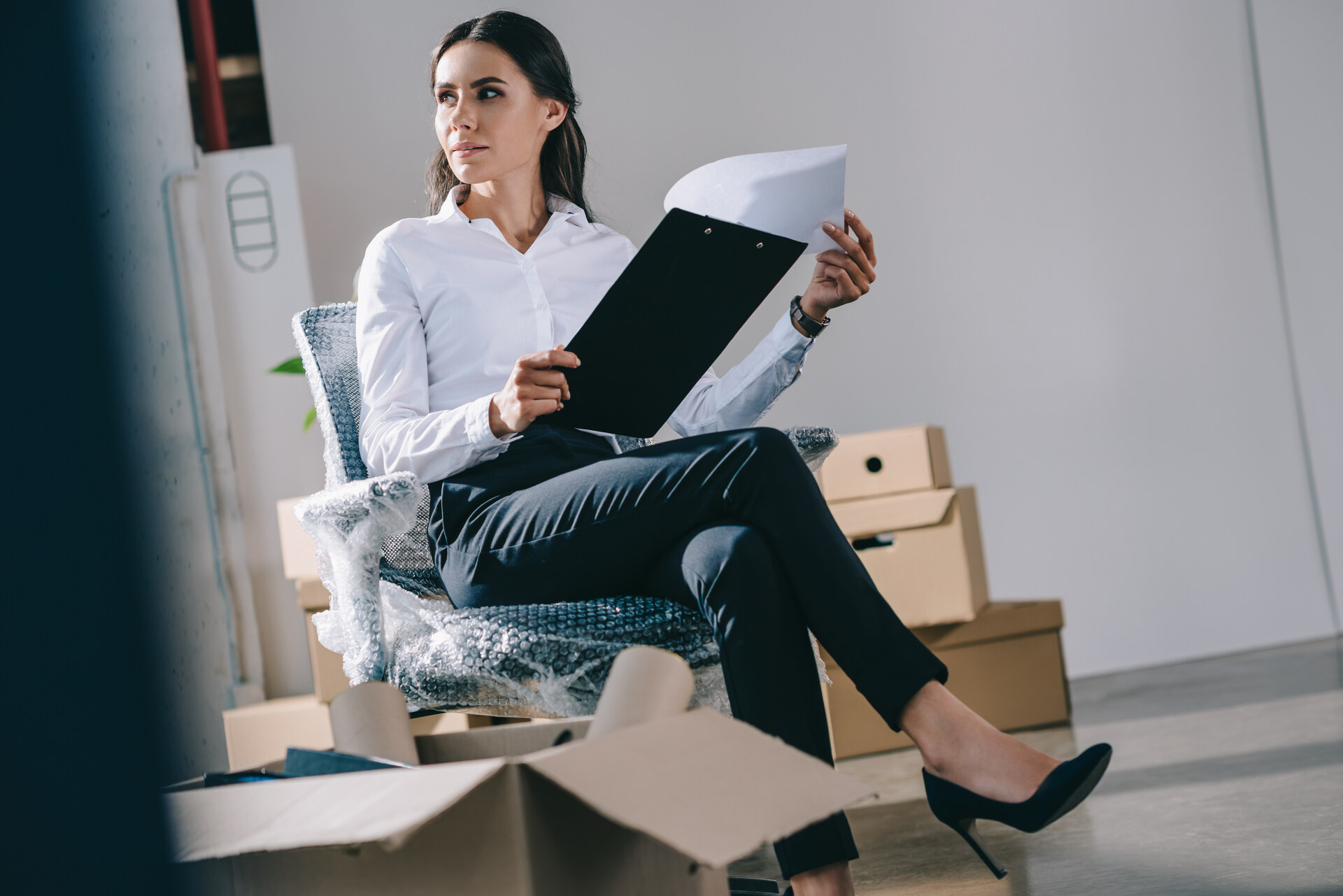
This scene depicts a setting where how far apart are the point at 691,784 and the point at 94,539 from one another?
14.5 inches

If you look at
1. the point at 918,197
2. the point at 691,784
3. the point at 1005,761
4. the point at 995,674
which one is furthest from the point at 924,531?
the point at 691,784

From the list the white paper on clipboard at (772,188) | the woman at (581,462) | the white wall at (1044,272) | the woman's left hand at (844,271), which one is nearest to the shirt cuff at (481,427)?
the woman at (581,462)

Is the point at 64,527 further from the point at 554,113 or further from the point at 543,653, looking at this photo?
the point at 554,113

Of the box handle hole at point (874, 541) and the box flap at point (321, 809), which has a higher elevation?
the box flap at point (321, 809)

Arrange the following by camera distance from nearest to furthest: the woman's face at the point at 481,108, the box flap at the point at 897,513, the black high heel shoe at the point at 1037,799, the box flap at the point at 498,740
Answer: the box flap at the point at 498,740 → the black high heel shoe at the point at 1037,799 → the woman's face at the point at 481,108 → the box flap at the point at 897,513

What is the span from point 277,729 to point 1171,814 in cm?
158

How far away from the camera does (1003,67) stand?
110 inches

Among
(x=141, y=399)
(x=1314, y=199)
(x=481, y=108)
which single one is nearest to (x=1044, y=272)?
(x=1314, y=199)

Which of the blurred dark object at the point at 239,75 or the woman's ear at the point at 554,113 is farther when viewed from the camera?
the blurred dark object at the point at 239,75

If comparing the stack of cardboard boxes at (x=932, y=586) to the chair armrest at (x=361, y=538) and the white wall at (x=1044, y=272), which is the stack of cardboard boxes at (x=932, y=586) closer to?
the white wall at (x=1044, y=272)

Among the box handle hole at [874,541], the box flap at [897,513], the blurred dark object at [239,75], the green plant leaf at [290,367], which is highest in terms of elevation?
the blurred dark object at [239,75]

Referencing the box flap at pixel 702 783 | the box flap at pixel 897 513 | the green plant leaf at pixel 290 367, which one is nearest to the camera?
the box flap at pixel 702 783

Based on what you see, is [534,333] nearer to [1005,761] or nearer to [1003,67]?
[1005,761]

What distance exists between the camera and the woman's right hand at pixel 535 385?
1.10m
